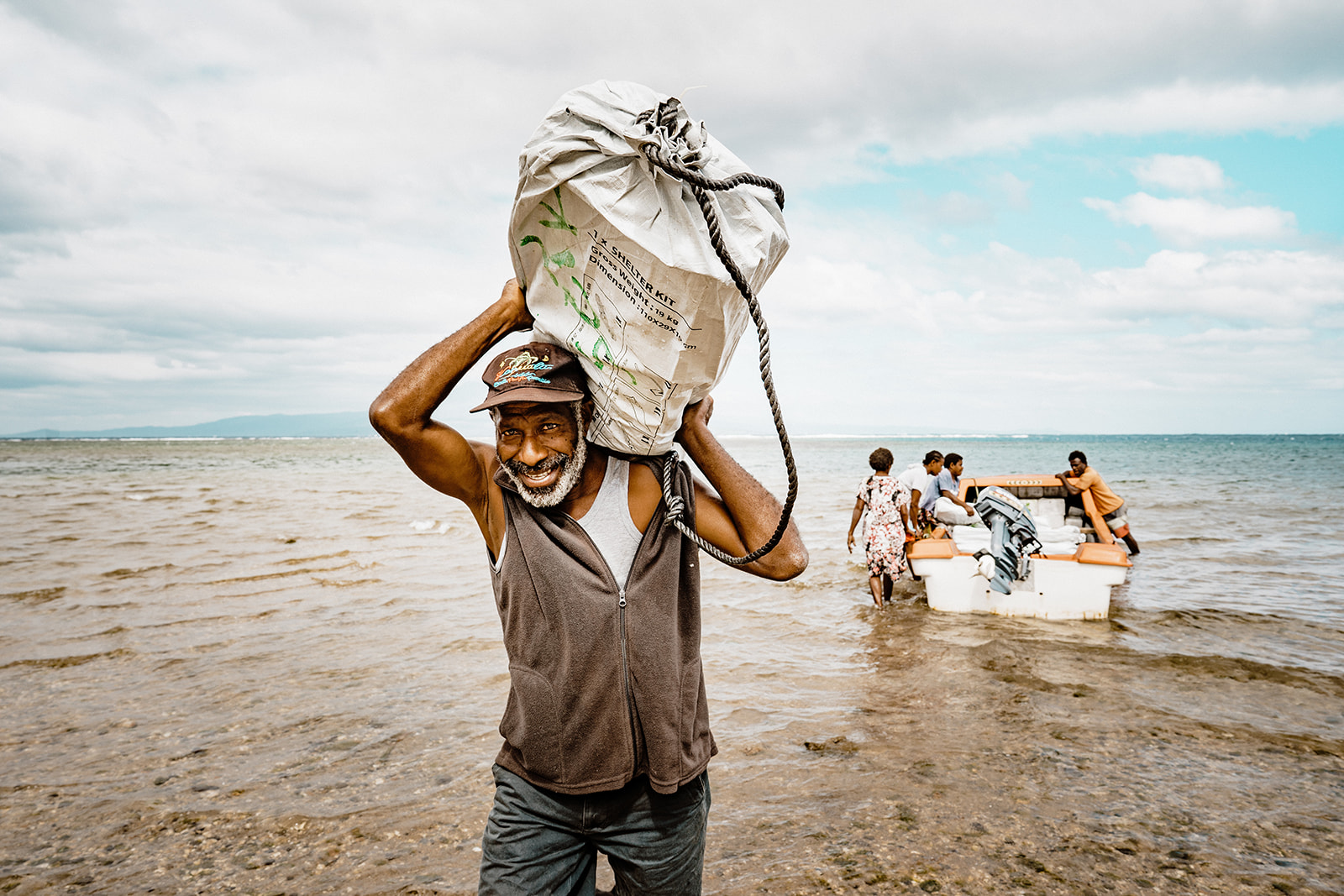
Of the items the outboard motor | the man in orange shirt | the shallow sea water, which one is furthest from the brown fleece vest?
the man in orange shirt

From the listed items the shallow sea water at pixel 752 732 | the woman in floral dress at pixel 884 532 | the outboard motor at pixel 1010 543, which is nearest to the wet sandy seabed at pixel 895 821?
the shallow sea water at pixel 752 732

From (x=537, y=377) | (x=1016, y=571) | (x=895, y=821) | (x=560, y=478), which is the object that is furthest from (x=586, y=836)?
(x=1016, y=571)

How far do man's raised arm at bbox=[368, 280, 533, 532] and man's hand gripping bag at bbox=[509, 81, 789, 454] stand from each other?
18 cm

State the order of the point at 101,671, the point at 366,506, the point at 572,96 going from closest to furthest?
the point at 572,96
the point at 101,671
the point at 366,506

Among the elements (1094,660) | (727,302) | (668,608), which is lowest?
(1094,660)

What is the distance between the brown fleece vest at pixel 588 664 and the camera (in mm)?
1836

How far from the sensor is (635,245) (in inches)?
62.0

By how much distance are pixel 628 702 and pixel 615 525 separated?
1.50 ft

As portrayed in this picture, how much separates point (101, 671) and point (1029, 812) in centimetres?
689

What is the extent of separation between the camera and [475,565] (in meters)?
11.1

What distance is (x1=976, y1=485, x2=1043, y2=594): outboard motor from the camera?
8062 millimetres

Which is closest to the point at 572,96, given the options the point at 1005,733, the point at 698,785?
the point at 698,785

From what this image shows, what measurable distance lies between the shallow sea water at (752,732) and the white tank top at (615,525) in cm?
212

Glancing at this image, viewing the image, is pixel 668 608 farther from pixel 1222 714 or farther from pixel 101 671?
pixel 101 671
